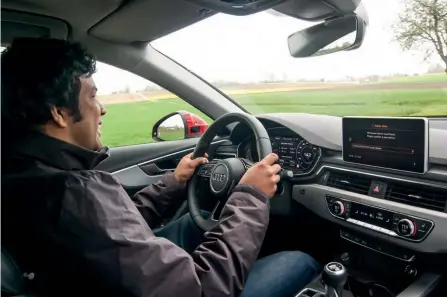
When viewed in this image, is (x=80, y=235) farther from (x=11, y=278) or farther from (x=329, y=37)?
(x=329, y=37)

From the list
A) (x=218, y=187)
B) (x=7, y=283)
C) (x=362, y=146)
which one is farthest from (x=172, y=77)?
(x=7, y=283)

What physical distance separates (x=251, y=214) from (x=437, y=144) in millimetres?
835

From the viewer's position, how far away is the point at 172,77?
271 cm

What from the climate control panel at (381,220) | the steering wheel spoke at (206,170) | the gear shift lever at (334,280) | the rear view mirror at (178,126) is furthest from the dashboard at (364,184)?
the rear view mirror at (178,126)

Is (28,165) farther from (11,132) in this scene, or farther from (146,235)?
(146,235)

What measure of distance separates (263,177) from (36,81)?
795mm

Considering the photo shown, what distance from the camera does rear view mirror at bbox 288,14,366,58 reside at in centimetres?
200

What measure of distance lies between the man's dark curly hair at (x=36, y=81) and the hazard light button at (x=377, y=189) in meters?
1.23

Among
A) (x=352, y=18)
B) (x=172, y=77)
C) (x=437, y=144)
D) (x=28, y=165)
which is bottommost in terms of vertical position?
(x=437, y=144)

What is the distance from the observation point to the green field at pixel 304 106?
2072mm

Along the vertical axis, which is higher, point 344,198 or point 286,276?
point 344,198

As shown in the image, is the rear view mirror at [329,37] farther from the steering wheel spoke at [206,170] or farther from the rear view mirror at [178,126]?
the rear view mirror at [178,126]

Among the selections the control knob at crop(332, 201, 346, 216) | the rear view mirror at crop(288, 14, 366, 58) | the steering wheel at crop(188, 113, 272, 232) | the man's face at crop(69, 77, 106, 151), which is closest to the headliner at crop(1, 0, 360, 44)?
the rear view mirror at crop(288, 14, 366, 58)

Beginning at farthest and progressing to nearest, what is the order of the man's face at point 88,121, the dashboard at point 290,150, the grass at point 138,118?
the grass at point 138,118, the dashboard at point 290,150, the man's face at point 88,121
